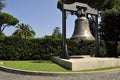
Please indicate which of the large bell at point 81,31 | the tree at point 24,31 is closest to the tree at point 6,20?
the tree at point 24,31

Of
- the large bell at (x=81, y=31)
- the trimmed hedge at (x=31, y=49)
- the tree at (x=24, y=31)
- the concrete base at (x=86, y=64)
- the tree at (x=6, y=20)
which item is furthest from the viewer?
the tree at (x=24, y=31)

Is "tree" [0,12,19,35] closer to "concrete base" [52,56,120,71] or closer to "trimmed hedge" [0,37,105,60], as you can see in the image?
"trimmed hedge" [0,37,105,60]

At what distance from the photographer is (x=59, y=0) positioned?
28.5m

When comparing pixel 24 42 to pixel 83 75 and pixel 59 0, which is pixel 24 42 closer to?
pixel 83 75

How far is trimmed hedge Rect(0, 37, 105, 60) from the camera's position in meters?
18.1

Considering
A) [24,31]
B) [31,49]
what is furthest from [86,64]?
[24,31]

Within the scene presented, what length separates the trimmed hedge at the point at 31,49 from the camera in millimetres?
18094

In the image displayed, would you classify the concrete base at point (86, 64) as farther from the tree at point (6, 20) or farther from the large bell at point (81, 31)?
the tree at point (6, 20)

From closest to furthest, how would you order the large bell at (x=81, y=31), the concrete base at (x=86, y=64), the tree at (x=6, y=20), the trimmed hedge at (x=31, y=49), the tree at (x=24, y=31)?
the concrete base at (x=86, y=64)
the large bell at (x=81, y=31)
the trimmed hedge at (x=31, y=49)
the tree at (x=6, y=20)
the tree at (x=24, y=31)

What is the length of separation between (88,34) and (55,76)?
13.3ft

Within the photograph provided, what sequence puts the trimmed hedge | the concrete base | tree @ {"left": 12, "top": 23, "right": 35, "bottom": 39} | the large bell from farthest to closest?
1. tree @ {"left": 12, "top": 23, "right": 35, "bottom": 39}
2. the trimmed hedge
3. the large bell
4. the concrete base

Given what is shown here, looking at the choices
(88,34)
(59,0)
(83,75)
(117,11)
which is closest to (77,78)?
(83,75)

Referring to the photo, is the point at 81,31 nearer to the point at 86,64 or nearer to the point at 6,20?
the point at 86,64

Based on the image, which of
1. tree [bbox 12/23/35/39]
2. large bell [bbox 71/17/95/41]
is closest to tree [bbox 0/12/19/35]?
tree [bbox 12/23/35/39]
